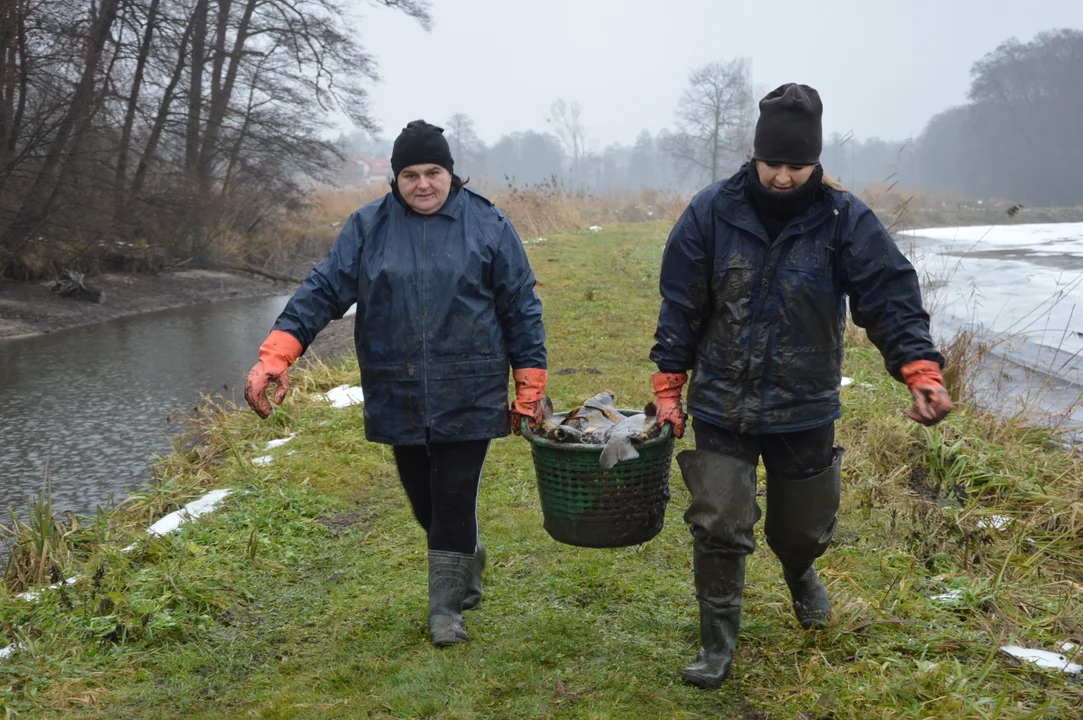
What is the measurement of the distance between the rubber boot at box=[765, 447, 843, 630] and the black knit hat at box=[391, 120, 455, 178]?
176cm

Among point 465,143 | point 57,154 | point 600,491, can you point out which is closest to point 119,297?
point 57,154

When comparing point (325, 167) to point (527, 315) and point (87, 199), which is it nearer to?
point (87, 199)

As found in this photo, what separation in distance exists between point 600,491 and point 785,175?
4.46ft

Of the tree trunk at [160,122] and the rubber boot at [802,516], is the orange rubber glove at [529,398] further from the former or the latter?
the tree trunk at [160,122]

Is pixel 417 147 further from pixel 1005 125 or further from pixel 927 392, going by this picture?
pixel 1005 125

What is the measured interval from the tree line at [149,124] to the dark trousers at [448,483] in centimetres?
1461

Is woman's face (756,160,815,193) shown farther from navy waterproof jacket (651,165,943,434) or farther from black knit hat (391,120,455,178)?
black knit hat (391,120,455,178)

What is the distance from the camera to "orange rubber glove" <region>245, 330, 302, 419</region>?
11.8 ft

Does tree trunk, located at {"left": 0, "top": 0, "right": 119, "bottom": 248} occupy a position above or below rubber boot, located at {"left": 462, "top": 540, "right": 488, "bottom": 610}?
above

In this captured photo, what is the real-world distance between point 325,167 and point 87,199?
7.49m

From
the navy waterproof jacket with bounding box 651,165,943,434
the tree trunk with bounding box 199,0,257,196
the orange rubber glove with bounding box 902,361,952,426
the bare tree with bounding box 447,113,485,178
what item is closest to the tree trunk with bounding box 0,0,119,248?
the tree trunk with bounding box 199,0,257,196

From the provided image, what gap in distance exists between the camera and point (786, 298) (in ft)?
10.9

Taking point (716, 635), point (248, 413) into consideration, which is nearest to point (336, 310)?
point (716, 635)

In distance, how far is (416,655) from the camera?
150 inches
